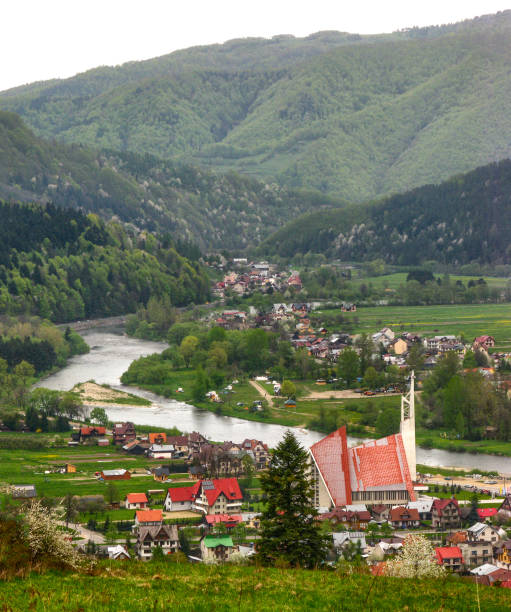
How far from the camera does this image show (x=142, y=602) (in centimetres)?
1834

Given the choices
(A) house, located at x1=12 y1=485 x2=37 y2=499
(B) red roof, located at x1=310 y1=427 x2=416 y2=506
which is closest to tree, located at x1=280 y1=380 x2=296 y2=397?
(B) red roof, located at x1=310 y1=427 x2=416 y2=506

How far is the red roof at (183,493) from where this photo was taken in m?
46.3

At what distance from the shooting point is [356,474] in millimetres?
46438

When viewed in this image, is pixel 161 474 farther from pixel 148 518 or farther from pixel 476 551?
pixel 476 551

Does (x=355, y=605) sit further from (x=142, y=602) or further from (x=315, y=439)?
(x=315, y=439)

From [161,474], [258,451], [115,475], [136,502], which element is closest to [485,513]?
[136,502]

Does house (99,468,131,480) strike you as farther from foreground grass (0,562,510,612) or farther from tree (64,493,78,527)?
foreground grass (0,562,510,612)

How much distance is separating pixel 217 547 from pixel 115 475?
671 inches

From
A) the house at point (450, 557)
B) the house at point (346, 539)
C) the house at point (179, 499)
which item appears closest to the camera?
the house at point (450, 557)

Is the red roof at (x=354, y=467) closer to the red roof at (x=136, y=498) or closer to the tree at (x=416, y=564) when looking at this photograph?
the red roof at (x=136, y=498)

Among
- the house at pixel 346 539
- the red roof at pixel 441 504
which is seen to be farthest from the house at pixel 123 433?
the house at pixel 346 539

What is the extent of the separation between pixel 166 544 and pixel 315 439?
26397 mm

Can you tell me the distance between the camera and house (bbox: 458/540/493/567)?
36000 mm

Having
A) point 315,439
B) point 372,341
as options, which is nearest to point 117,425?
point 315,439
